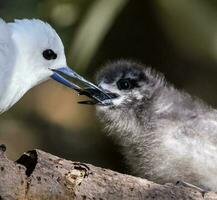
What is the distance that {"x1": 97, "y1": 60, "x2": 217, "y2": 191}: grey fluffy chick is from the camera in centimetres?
316

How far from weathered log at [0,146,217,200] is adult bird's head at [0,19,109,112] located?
61cm

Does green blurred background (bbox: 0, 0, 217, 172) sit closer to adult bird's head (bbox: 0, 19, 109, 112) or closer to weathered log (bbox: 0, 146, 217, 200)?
adult bird's head (bbox: 0, 19, 109, 112)

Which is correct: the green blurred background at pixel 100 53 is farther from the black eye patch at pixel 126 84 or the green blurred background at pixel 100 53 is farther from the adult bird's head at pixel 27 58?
the black eye patch at pixel 126 84

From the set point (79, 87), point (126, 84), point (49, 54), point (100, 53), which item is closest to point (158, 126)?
point (126, 84)

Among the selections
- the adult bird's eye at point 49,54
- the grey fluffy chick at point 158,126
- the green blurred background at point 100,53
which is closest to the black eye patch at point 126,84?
the grey fluffy chick at point 158,126

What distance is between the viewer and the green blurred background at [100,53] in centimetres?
483

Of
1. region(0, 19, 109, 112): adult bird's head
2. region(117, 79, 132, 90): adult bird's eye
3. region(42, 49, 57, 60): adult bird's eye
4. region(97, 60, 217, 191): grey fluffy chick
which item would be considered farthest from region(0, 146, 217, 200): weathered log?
region(42, 49, 57, 60): adult bird's eye

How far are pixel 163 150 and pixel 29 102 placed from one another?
7.82ft

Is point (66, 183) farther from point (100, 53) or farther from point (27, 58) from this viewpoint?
point (100, 53)

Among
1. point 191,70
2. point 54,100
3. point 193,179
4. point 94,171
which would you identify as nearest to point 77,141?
point 54,100

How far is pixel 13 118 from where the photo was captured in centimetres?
544

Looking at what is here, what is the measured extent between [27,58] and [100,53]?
5.39 ft

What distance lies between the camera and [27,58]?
3537mm

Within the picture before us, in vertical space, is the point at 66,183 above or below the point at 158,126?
below
